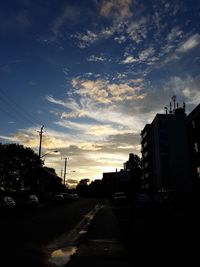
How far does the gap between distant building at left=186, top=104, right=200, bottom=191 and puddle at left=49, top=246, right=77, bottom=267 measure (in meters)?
44.8

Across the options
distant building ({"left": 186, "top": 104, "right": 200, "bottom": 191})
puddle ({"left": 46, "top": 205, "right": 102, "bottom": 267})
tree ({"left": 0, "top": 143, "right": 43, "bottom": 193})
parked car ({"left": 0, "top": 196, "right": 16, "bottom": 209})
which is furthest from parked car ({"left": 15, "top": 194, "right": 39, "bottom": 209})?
distant building ({"left": 186, "top": 104, "right": 200, "bottom": 191})

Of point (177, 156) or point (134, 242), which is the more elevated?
point (177, 156)

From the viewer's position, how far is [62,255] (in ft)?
32.2

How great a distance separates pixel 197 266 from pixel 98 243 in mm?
4899

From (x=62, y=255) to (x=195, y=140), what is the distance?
49097 millimetres

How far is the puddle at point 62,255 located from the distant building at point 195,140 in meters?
44.8

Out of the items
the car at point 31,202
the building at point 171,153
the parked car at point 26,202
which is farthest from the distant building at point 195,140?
the building at point 171,153

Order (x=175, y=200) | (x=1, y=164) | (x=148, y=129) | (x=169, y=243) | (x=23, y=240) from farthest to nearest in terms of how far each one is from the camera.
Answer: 1. (x=148, y=129)
2. (x=1, y=164)
3. (x=175, y=200)
4. (x=23, y=240)
5. (x=169, y=243)

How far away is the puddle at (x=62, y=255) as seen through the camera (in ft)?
28.7

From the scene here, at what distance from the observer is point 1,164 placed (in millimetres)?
58000

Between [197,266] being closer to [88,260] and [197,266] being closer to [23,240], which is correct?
[88,260]

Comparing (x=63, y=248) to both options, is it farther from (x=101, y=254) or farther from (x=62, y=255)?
(x=101, y=254)

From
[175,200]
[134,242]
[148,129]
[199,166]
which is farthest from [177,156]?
[134,242]

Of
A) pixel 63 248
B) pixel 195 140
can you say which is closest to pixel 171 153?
pixel 195 140
